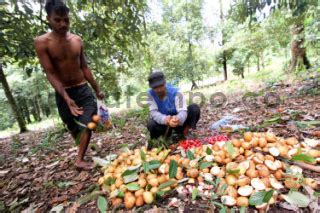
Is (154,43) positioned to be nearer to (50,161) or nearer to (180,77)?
(180,77)

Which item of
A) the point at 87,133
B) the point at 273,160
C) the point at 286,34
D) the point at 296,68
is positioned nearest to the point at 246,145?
the point at 273,160

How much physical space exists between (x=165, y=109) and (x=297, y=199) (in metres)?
1.59

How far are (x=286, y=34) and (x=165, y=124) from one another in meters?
8.27

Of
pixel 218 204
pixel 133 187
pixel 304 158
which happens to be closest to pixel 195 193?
Answer: pixel 218 204

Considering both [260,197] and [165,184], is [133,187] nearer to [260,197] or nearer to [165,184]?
[165,184]

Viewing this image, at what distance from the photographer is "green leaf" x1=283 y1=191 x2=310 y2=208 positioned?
1.54 m

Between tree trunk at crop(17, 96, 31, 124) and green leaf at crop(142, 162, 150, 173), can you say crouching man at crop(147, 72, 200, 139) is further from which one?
tree trunk at crop(17, 96, 31, 124)

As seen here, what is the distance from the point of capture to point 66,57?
249 centimetres

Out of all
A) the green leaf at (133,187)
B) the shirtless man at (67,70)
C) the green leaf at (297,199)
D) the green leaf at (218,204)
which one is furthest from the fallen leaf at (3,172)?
the green leaf at (297,199)

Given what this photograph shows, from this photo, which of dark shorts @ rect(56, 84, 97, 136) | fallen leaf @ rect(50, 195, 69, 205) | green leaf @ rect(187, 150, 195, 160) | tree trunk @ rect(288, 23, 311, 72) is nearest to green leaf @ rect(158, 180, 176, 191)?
green leaf @ rect(187, 150, 195, 160)

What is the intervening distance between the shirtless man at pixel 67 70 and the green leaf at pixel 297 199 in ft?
5.81

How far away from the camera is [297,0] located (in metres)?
3.21

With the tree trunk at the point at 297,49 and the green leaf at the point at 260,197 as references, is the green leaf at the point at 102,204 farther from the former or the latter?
the tree trunk at the point at 297,49

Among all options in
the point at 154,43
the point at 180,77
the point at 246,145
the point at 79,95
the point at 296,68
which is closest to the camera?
the point at 246,145
